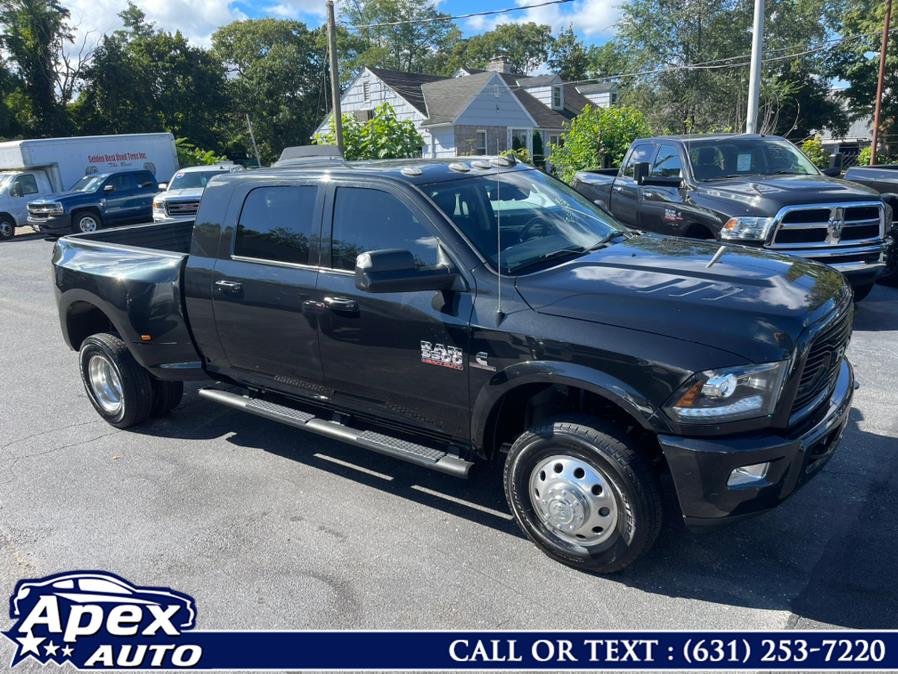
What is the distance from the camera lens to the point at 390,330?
3.84 metres

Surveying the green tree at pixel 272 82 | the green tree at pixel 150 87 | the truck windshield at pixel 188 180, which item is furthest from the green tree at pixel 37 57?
the truck windshield at pixel 188 180

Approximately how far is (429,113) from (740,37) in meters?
15.1

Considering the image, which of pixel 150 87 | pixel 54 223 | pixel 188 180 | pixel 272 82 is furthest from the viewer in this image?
pixel 272 82

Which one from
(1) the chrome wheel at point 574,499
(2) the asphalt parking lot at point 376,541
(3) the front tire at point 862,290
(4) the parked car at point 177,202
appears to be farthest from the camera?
(4) the parked car at point 177,202

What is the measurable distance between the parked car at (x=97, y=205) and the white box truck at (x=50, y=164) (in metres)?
1.98

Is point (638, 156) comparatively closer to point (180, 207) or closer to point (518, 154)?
point (180, 207)

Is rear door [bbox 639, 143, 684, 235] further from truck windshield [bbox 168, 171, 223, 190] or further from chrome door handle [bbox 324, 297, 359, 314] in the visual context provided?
truck windshield [bbox 168, 171, 223, 190]

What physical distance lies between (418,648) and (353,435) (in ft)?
4.62

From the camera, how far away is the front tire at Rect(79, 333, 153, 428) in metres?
5.28

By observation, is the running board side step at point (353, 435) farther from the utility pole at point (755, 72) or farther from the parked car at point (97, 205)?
the parked car at point (97, 205)

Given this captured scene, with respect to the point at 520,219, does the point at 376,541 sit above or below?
below

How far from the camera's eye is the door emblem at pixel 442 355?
3.62 metres

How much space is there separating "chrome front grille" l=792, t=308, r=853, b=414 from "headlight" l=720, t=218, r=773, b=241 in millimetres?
3642

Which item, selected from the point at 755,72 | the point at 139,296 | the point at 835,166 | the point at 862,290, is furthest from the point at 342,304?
the point at 755,72
